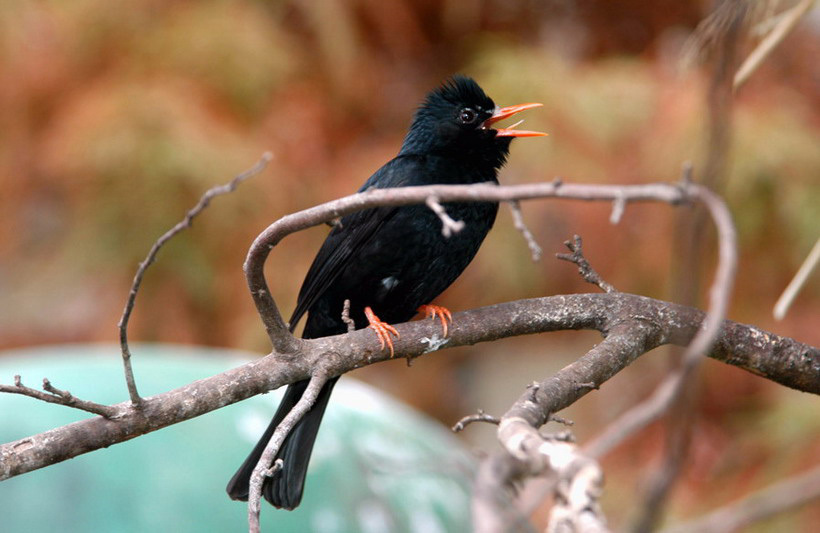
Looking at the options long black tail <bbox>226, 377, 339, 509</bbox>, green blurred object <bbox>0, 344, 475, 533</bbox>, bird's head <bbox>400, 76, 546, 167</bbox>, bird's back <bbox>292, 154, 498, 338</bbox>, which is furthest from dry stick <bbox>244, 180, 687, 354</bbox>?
green blurred object <bbox>0, 344, 475, 533</bbox>

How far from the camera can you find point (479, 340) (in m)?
2.08

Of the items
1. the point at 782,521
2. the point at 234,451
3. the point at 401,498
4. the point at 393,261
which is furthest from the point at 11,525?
the point at 782,521

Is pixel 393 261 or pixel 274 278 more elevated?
pixel 274 278

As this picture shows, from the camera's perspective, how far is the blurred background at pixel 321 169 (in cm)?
468

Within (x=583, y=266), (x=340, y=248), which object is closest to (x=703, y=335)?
(x=583, y=266)

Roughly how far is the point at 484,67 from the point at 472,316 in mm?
3248

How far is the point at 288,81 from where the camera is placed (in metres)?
5.32

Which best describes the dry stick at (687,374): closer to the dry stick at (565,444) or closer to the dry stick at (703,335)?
the dry stick at (703,335)

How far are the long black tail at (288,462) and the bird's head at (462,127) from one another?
0.84m

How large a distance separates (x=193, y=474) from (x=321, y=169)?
2199 millimetres

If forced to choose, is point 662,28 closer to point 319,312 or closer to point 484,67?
point 484,67

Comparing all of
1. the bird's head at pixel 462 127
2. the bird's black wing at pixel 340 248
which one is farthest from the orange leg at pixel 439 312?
the bird's head at pixel 462 127

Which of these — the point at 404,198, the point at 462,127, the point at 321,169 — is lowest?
the point at 404,198

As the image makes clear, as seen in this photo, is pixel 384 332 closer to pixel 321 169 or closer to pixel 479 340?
pixel 479 340
